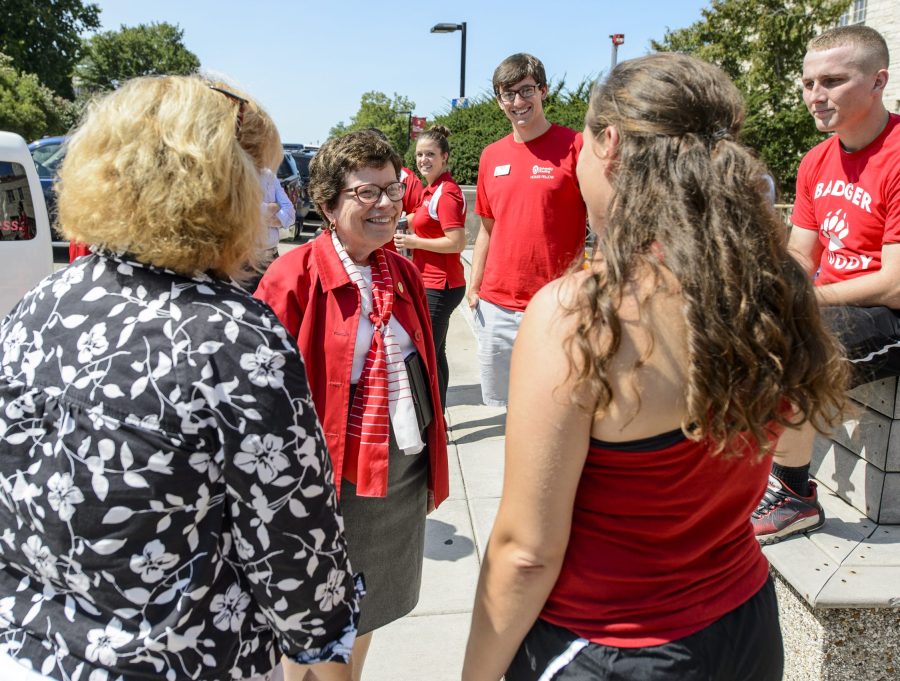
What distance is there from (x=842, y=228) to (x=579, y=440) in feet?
6.76

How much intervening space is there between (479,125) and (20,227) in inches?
439

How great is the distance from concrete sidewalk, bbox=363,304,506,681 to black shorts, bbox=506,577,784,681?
175cm

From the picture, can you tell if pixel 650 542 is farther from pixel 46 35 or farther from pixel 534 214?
pixel 46 35

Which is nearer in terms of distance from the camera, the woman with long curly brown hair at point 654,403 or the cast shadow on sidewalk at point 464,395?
the woman with long curly brown hair at point 654,403

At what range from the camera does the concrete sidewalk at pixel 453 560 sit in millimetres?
3000

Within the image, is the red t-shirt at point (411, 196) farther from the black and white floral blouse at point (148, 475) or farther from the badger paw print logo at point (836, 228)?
the black and white floral blouse at point (148, 475)

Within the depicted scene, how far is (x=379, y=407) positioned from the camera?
2.26 m

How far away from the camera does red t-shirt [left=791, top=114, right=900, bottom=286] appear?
2.55 m

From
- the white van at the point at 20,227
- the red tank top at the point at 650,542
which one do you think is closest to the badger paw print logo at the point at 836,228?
the red tank top at the point at 650,542

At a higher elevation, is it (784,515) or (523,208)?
(523,208)

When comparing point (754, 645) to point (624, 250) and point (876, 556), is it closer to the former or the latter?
point (624, 250)

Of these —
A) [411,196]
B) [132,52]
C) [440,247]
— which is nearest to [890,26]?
[411,196]

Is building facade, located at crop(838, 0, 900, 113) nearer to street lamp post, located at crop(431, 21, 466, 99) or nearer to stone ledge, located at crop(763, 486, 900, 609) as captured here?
street lamp post, located at crop(431, 21, 466, 99)

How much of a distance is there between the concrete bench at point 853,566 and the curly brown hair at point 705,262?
135cm
